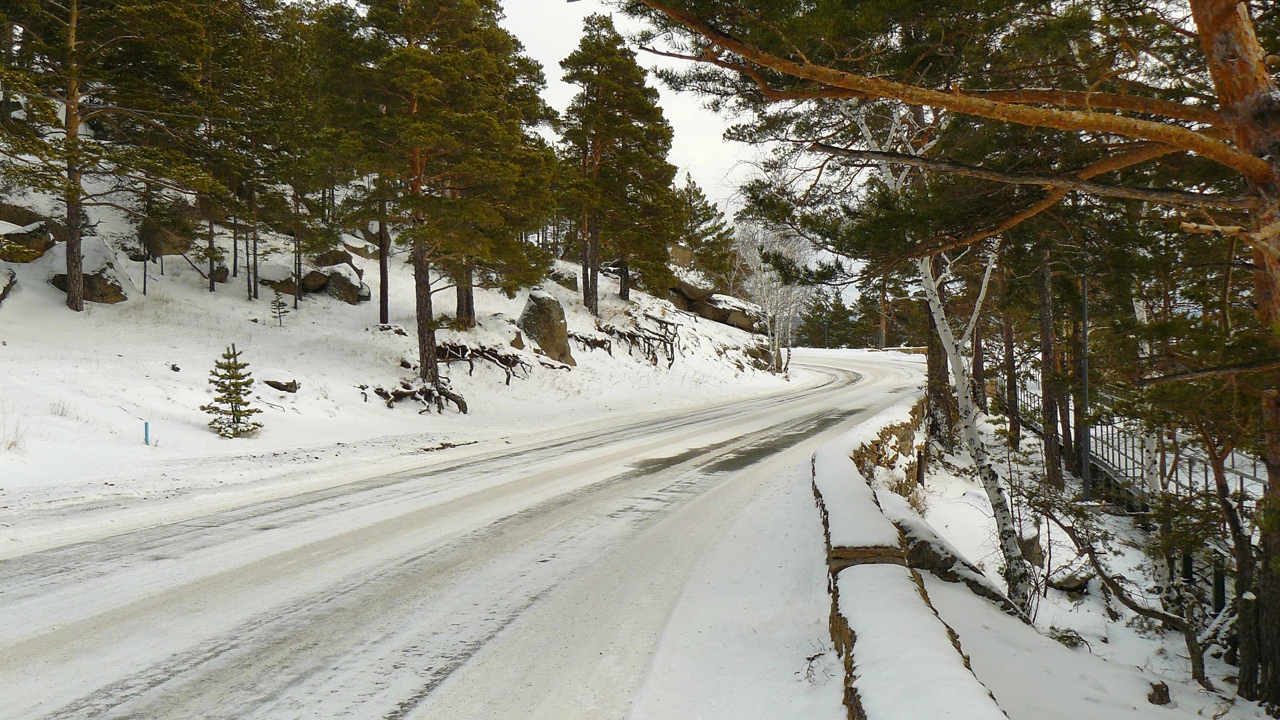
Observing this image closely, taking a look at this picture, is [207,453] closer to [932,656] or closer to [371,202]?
[371,202]

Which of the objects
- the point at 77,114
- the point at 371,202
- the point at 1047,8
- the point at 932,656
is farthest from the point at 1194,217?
the point at 77,114

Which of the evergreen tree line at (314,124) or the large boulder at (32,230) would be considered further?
the large boulder at (32,230)

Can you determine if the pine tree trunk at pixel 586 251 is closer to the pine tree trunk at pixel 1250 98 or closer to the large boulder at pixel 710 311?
the large boulder at pixel 710 311

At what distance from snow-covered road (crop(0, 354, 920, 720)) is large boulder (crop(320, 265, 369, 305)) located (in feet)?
55.3

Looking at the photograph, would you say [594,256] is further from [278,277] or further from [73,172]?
[73,172]

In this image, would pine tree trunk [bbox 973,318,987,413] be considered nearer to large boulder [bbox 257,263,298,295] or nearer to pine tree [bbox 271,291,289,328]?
pine tree [bbox 271,291,289,328]

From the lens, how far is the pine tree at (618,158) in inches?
963

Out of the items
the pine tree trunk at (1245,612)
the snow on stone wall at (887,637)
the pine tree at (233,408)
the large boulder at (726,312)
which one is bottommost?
the pine tree trunk at (1245,612)

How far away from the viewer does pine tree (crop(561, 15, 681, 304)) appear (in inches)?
963

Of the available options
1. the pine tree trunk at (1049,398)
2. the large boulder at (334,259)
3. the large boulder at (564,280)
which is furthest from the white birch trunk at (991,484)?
the large boulder at (564,280)

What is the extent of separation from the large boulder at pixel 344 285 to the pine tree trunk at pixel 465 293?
15.5 ft

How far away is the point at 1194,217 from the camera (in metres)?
5.61

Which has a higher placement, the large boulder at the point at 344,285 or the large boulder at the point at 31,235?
the large boulder at the point at 31,235

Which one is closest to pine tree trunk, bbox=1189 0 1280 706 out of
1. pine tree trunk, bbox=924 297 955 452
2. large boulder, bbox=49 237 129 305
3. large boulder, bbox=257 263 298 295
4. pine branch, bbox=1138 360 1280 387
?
pine branch, bbox=1138 360 1280 387
